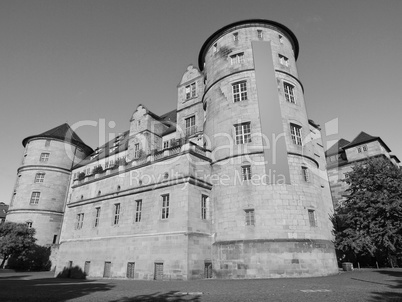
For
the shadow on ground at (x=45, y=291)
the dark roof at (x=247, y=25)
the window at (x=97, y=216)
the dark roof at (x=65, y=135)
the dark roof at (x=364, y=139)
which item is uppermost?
the dark roof at (x=247, y=25)

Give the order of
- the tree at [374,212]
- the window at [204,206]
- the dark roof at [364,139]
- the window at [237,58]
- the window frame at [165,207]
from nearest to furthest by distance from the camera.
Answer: the window frame at [165,207], the window at [204,206], the tree at [374,212], the window at [237,58], the dark roof at [364,139]

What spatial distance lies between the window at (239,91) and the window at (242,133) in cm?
266

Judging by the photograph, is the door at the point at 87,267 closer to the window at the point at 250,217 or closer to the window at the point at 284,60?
the window at the point at 250,217

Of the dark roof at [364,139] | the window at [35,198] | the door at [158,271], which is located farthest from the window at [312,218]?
the window at [35,198]

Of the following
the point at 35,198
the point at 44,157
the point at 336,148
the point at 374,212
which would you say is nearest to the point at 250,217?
the point at 374,212

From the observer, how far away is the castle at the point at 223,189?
1953cm

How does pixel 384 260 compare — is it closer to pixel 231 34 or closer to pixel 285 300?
pixel 285 300

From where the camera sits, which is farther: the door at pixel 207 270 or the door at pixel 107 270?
the door at pixel 107 270

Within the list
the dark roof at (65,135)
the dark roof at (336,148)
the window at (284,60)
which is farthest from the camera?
the dark roof at (65,135)

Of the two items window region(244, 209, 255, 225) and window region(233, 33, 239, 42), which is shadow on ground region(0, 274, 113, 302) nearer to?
window region(244, 209, 255, 225)

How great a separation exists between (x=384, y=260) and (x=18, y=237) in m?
44.0

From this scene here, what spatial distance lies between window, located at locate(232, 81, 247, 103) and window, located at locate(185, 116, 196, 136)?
20.6ft

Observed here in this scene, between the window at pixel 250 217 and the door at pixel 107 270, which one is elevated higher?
the window at pixel 250 217

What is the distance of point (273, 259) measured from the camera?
1869 cm
